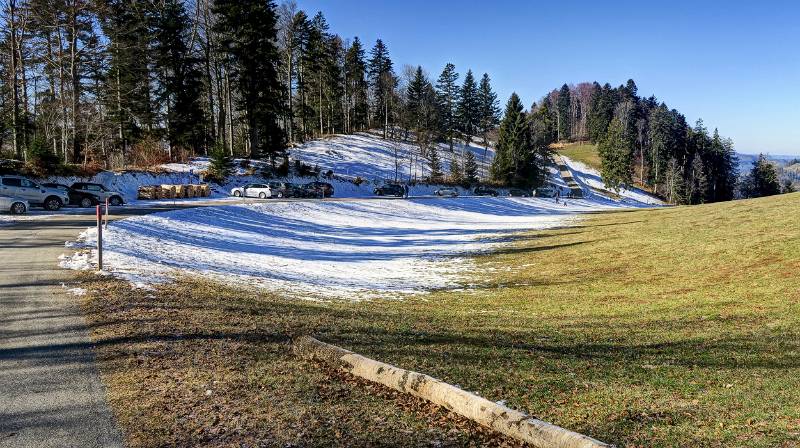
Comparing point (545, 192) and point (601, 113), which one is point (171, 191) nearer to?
point (545, 192)

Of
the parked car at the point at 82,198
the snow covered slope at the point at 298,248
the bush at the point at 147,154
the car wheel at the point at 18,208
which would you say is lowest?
the snow covered slope at the point at 298,248

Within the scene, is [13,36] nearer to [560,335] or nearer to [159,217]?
[159,217]

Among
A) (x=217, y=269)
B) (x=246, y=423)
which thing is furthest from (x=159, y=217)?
(x=246, y=423)

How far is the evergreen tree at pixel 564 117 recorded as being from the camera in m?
145

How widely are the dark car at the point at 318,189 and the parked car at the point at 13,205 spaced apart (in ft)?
81.3

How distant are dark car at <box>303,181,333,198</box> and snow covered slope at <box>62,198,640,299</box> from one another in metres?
8.11

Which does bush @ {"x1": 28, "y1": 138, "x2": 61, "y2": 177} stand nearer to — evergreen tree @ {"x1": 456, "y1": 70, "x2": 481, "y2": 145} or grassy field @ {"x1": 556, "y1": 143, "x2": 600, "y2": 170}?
evergreen tree @ {"x1": 456, "y1": 70, "x2": 481, "y2": 145}

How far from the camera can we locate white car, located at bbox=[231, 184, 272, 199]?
A: 4319 cm

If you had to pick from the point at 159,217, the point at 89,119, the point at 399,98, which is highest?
the point at 399,98

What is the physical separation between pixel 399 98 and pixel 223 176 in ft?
194

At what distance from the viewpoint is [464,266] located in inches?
758

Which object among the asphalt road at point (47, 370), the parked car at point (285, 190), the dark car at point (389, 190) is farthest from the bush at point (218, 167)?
the asphalt road at point (47, 370)

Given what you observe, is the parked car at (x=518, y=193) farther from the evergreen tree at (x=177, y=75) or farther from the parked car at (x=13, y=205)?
the parked car at (x=13, y=205)

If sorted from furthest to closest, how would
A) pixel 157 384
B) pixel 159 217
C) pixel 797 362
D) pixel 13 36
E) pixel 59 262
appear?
pixel 13 36 < pixel 159 217 < pixel 59 262 < pixel 797 362 < pixel 157 384
